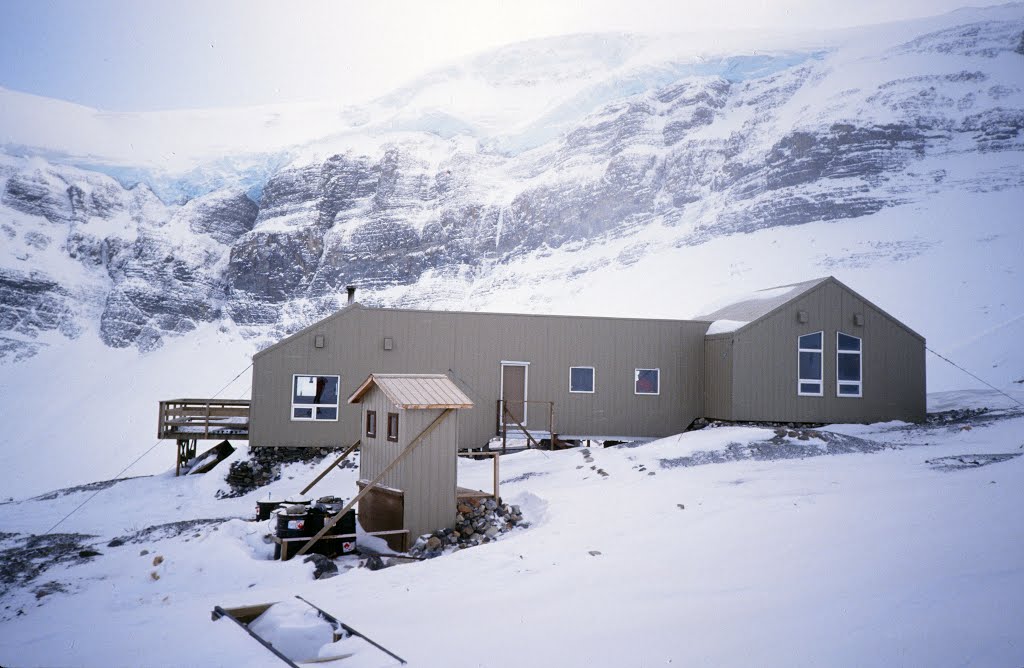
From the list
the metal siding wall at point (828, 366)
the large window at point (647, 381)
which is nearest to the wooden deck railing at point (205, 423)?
the large window at point (647, 381)

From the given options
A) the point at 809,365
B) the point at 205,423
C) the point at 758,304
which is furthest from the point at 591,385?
the point at 205,423

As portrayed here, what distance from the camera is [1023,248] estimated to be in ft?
142

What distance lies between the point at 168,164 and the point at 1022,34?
335 feet

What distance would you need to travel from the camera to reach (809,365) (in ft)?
64.5

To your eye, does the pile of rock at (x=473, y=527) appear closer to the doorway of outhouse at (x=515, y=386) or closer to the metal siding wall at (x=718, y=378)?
the doorway of outhouse at (x=515, y=386)

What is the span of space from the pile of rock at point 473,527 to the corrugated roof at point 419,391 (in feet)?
6.42

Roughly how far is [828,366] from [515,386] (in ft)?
29.4

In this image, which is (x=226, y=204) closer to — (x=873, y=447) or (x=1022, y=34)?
(x=873, y=447)

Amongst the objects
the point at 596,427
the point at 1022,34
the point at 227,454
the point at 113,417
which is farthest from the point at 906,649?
the point at 1022,34

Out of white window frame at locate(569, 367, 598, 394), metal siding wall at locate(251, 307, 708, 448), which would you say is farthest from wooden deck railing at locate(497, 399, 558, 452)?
white window frame at locate(569, 367, 598, 394)

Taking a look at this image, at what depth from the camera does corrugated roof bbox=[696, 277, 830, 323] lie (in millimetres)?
19777

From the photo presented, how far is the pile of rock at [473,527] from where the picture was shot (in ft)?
35.7

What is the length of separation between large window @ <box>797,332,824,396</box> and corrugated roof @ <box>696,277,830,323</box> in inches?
50.1

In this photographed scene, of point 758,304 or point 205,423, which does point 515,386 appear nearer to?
point 758,304
